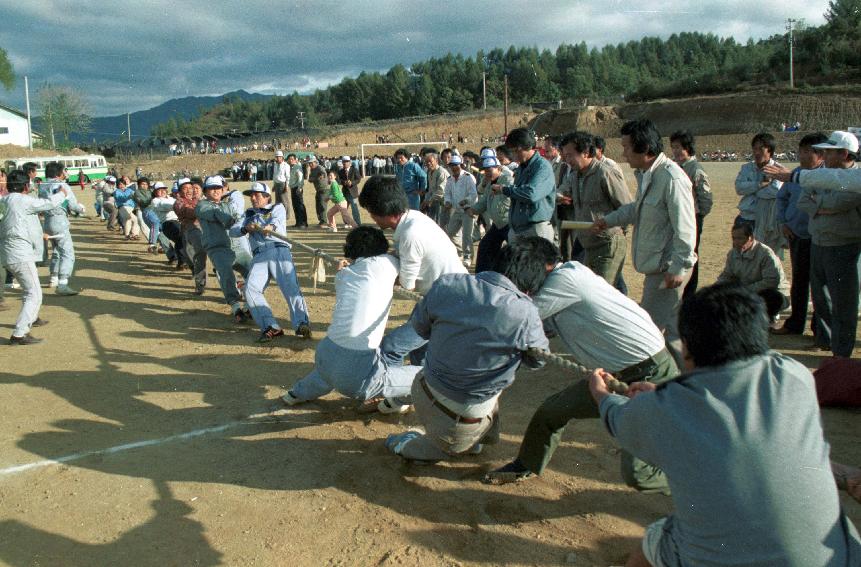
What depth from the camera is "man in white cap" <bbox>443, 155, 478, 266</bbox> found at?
34.9 feet

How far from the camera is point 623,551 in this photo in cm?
317

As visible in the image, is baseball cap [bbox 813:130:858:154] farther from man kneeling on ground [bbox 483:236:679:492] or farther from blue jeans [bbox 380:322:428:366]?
blue jeans [bbox 380:322:428:366]

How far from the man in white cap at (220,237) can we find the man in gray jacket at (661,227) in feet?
16.8

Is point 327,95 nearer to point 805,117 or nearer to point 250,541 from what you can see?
point 805,117

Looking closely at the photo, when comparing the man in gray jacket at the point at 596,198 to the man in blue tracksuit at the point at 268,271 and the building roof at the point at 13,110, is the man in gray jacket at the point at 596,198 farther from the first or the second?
the building roof at the point at 13,110

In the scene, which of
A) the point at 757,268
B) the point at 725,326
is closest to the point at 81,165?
the point at 757,268

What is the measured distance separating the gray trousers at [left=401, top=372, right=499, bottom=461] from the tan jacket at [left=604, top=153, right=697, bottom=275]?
1686mm

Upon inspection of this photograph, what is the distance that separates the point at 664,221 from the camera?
459 centimetres

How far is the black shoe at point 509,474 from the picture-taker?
380 cm

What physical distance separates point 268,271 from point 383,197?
289 centimetres

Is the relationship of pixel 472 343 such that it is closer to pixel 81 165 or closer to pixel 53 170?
pixel 53 170

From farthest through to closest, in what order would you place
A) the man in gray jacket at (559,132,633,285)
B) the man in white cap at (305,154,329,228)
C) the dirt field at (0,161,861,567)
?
1. the man in white cap at (305,154,329,228)
2. the man in gray jacket at (559,132,633,285)
3. the dirt field at (0,161,861,567)

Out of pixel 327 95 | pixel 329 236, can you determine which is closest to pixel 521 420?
pixel 329 236

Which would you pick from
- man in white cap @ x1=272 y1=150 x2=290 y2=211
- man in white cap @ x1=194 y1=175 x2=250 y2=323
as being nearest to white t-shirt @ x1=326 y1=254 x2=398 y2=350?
man in white cap @ x1=194 y1=175 x2=250 y2=323
